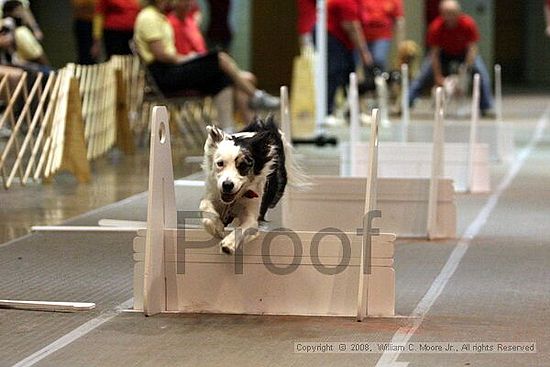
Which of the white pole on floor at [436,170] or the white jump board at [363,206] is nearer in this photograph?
the white jump board at [363,206]

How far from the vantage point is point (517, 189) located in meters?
10.2

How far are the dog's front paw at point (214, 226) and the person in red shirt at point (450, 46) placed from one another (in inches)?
458

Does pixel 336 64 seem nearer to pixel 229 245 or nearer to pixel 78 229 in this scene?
pixel 78 229

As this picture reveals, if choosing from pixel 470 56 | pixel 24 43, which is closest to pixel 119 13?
pixel 24 43

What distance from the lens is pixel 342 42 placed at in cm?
1527

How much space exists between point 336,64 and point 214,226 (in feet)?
32.8

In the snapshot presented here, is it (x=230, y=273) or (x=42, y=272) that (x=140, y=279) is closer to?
(x=230, y=273)

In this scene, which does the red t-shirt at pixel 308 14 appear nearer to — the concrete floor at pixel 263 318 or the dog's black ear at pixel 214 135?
the concrete floor at pixel 263 318

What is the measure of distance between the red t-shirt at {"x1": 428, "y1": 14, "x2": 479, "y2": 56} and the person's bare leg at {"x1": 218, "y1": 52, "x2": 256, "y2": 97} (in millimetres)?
5410

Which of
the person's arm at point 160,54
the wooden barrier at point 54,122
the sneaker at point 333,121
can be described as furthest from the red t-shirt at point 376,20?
the wooden barrier at point 54,122

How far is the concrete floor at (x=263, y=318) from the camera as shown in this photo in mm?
4750

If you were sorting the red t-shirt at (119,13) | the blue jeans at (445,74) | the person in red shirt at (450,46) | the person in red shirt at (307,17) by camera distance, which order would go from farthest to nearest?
the blue jeans at (445,74)
the person in red shirt at (450,46)
the person in red shirt at (307,17)
the red t-shirt at (119,13)

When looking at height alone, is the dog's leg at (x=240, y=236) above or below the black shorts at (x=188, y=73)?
below

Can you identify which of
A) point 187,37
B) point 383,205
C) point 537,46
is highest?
point 537,46
